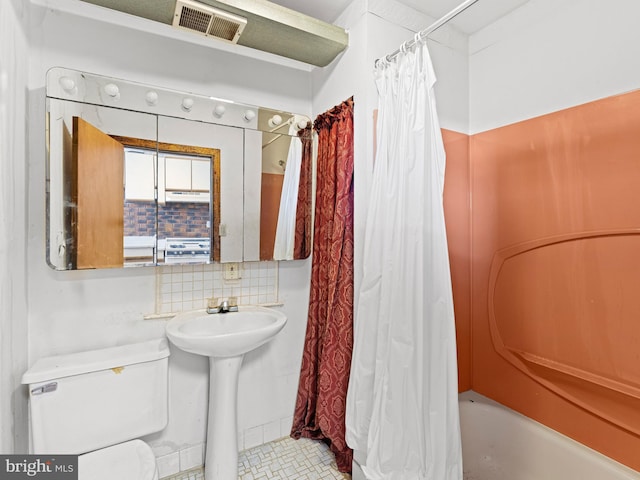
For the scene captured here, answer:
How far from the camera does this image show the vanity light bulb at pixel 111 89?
144cm

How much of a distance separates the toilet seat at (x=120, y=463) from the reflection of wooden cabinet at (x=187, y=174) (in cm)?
117

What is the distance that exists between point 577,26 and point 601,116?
17.7 inches

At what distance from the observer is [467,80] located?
193cm

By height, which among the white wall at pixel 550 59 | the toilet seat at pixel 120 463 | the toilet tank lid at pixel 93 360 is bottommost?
the toilet seat at pixel 120 463

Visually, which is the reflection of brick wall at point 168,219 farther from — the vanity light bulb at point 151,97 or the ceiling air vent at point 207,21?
the ceiling air vent at point 207,21

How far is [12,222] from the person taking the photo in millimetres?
1181

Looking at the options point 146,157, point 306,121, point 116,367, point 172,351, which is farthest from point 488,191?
point 116,367

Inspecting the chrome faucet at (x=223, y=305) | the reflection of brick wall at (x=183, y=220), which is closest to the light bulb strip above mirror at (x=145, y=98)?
the reflection of brick wall at (x=183, y=220)

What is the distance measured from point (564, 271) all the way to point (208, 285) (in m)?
1.80

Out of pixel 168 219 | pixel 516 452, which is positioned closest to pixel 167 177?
pixel 168 219

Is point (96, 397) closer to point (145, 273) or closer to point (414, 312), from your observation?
point (145, 273)

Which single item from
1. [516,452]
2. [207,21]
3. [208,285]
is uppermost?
[207,21]

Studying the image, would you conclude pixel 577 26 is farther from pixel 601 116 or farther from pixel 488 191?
pixel 488 191

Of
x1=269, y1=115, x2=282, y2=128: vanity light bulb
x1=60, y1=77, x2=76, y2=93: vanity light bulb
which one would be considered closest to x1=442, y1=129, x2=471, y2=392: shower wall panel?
x1=269, y1=115, x2=282, y2=128: vanity light bulb
